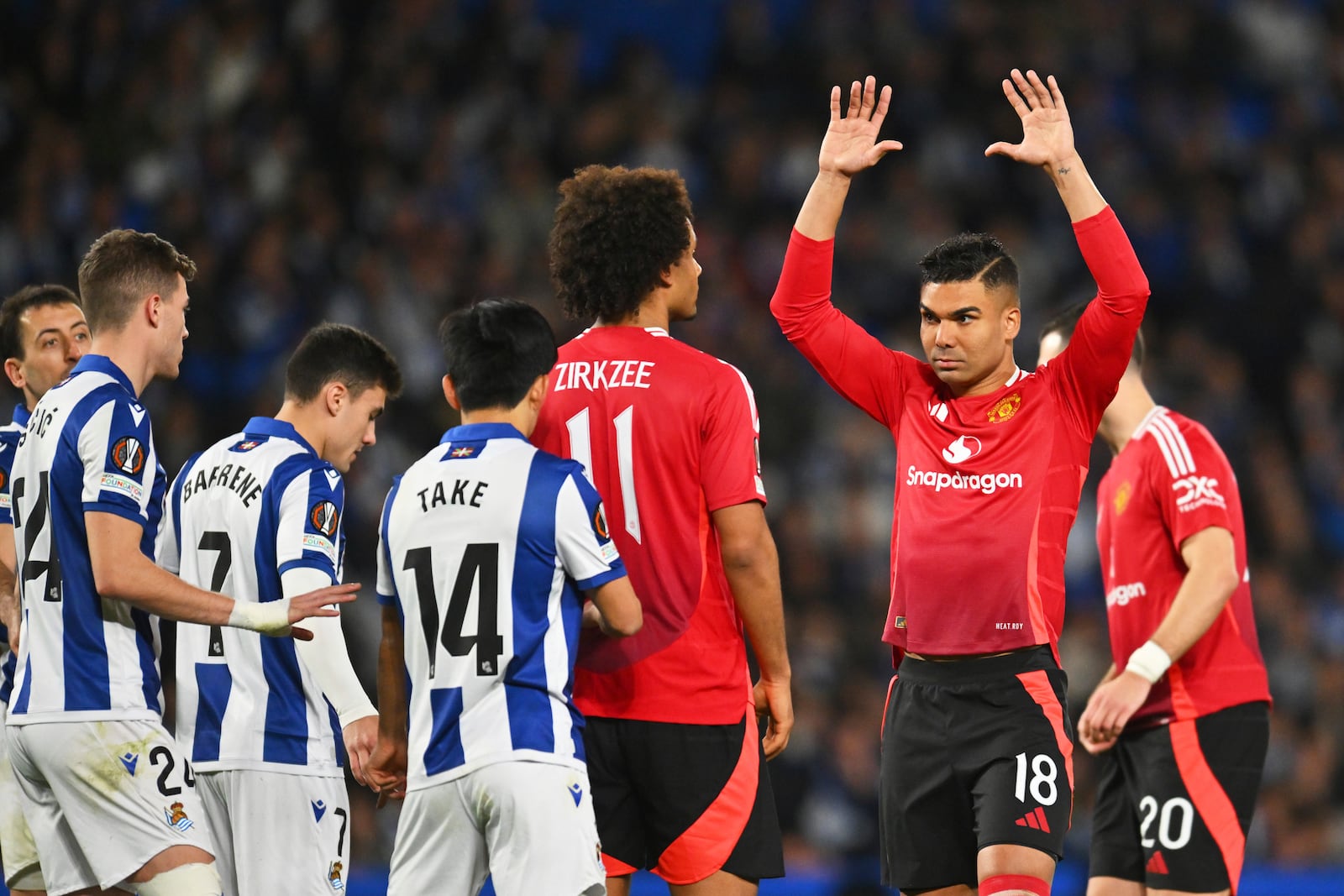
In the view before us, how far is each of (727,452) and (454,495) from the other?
2.85 ft

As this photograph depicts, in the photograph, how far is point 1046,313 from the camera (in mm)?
11930

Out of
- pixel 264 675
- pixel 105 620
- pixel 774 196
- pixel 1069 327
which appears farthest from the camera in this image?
pixel 774 196

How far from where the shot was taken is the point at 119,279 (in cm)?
460

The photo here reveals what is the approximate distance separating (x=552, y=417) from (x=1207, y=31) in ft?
37.4

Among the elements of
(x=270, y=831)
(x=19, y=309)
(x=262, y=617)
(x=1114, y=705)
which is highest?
(x=19, y=309)

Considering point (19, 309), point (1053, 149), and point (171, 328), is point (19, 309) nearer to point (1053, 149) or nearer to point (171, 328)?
point (171, 328)

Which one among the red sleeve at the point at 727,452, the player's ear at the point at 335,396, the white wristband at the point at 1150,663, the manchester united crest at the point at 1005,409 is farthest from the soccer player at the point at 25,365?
the white wristband at the point at 1150,663

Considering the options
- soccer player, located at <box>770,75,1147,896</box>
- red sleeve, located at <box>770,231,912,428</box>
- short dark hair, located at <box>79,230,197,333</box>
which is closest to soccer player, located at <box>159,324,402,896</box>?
short dark hair, located at <box>79,230,197,333</box>

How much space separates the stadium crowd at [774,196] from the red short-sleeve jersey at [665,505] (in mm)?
5480

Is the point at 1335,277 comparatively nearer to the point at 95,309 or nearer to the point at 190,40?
the point at 190,40

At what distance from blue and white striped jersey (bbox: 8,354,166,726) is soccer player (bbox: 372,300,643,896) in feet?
3.09

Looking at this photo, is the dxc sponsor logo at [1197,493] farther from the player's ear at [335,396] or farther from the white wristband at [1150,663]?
the player's ear at [335,396]

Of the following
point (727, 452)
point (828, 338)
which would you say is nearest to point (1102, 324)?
point (828, 338)

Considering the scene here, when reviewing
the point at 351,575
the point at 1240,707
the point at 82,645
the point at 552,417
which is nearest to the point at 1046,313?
the point at 351,575
